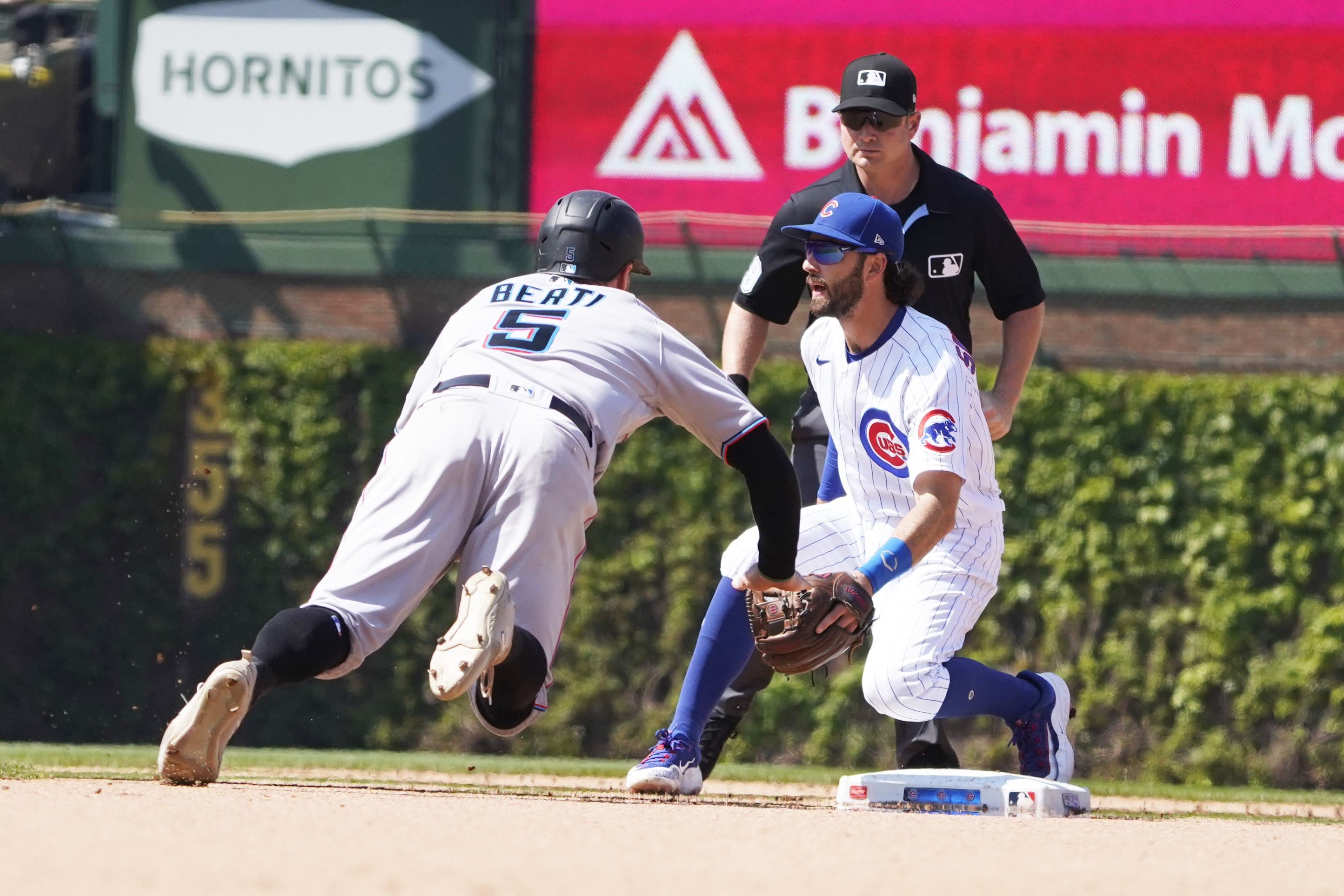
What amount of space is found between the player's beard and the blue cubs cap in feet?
0.24

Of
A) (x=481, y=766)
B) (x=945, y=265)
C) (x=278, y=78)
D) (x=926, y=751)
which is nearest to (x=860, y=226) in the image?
(x=945, y=265)

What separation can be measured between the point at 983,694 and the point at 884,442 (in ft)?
2.50

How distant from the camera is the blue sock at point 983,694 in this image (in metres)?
4.64

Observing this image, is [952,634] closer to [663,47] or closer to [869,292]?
[869,292]

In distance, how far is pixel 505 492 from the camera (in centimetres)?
406

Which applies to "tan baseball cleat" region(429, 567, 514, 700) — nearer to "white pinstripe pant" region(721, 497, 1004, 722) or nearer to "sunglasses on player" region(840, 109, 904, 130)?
"white pinstripe pant" region(721, 497, 1004, 722)

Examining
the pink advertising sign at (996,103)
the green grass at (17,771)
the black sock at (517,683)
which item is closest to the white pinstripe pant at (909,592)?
the black sock at (517,683)

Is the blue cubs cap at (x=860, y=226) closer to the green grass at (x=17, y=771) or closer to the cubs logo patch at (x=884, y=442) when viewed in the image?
the cubs logo patch at (x=884, y=442)

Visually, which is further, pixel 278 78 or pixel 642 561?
pixel 278 78

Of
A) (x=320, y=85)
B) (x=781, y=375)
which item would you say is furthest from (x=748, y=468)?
(x=320, y=85)

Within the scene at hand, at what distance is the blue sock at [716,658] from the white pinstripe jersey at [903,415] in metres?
0.46

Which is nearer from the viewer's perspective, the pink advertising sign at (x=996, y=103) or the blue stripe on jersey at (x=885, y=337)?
the blue stripe on jersey at (x=885, y=337)

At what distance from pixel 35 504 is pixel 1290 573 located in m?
6.08

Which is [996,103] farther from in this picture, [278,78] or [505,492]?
[505,492]
